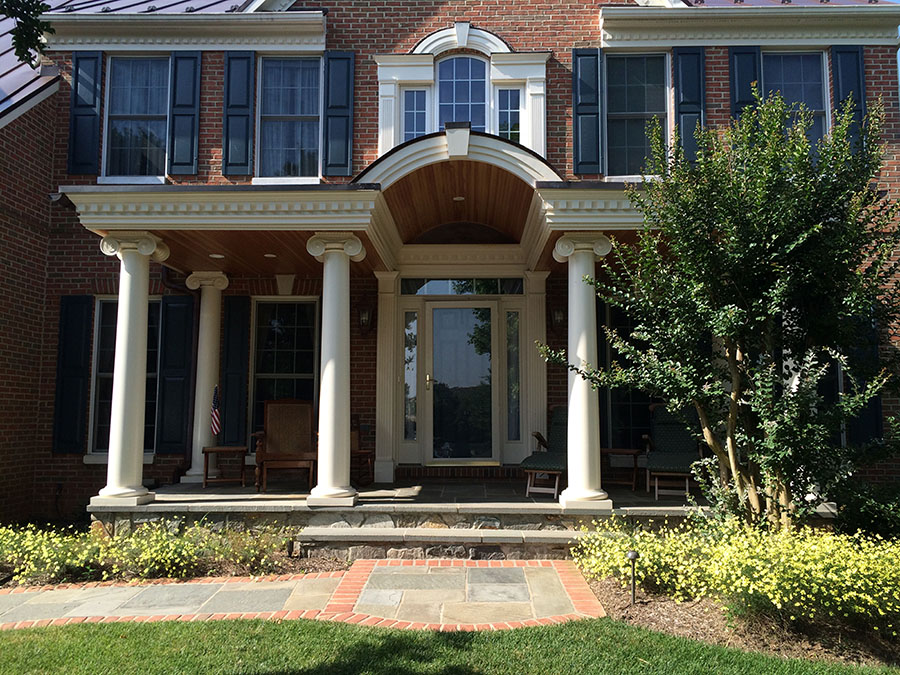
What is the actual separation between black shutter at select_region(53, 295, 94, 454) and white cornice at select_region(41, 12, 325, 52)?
350 centimetres

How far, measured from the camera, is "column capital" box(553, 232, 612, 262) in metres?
6.42

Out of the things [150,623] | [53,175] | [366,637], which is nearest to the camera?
[366,637]

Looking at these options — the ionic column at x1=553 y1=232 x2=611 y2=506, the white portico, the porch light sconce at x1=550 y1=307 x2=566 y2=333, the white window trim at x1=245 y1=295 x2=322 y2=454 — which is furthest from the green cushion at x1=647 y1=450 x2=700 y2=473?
the white window trim at x1=245 y1=295 x2=322 y2=454

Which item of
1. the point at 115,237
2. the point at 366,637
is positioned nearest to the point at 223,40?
the point at 115,237

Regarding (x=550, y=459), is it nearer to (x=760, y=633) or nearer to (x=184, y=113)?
(x=760, y=633)

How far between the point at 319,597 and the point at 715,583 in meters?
2.87

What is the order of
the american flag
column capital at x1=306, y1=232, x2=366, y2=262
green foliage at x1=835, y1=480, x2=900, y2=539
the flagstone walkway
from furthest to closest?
the american flag → column capital at x1=306, y1=232, x2=366, y2=262 → green foliage at x1=835, y1=480, x2=900, y2=539 → the flagstone walkway

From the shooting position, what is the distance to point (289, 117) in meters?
8.70

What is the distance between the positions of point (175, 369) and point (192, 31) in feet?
14.9

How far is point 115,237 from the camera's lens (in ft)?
21.5

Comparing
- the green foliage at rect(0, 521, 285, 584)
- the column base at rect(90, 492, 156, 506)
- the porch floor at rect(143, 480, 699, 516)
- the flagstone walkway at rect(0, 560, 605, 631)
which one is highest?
the column base at rect(90, 492, 156, 506)

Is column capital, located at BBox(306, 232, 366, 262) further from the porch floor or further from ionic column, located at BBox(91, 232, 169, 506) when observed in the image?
the porch floor

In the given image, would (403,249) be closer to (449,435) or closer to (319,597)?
(449,435)

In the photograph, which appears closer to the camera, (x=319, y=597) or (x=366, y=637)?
(x=366, y=637)
